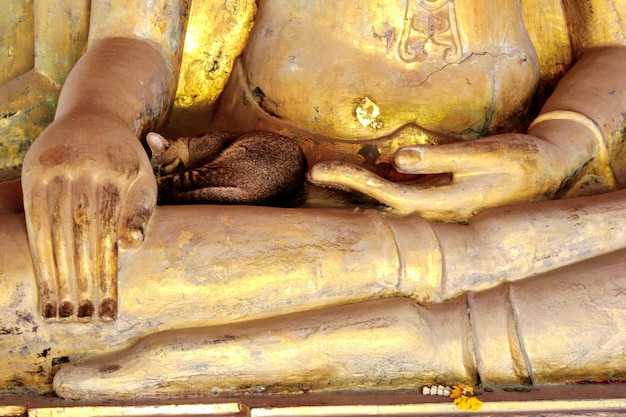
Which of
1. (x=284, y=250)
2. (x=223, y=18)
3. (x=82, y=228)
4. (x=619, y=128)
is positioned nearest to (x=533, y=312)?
(x=284, y=250)

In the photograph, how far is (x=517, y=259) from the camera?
2094 millimetres

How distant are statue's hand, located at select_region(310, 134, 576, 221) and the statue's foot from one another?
0.27 metres

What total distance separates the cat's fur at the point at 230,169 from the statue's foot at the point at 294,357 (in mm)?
380

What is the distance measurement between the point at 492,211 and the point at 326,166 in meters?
0.40

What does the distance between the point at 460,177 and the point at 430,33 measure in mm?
516

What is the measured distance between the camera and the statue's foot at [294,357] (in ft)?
6.38

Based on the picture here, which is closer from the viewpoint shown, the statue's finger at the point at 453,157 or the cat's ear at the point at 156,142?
the statue's finger at the point at 453,157

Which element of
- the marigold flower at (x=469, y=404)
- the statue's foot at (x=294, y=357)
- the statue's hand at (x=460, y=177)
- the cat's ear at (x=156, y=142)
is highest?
the cat's ear at (x=156, y=142)

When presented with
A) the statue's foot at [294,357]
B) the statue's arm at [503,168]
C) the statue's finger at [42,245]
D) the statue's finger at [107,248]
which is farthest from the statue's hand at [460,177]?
the statue's finger at [42,245]

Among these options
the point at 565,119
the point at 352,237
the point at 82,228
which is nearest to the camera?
the point at 82,228

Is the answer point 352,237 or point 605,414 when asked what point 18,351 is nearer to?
point 352,237

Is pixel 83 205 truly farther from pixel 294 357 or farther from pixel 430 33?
pixel 430 33

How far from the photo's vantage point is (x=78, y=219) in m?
1.90

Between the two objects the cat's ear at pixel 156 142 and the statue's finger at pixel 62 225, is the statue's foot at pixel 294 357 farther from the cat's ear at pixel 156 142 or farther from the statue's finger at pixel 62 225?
the cat's ear at pixel 156 142
